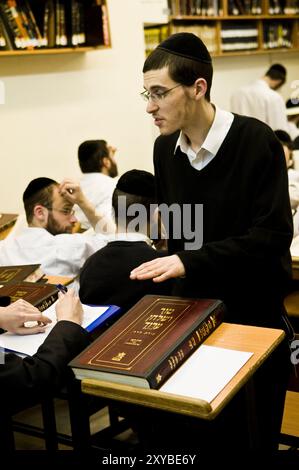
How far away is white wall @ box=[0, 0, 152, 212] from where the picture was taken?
4332mm

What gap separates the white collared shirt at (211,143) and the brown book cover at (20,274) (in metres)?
0.82

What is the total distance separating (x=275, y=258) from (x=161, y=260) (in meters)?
0.32

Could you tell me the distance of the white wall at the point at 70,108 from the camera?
4.33 m

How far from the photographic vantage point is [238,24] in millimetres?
7086

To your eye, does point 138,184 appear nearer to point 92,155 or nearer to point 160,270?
point 160,270

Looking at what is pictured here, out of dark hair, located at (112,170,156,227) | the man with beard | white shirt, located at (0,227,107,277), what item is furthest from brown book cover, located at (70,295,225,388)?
the man with beard

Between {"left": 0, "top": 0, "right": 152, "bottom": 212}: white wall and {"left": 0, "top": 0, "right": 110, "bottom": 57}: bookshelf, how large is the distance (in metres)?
0.23

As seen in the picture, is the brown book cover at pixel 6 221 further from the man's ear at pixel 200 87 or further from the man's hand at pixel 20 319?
the man's ear at pixel 200 87

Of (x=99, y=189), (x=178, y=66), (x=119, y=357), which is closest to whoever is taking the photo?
(x=119, y=357)

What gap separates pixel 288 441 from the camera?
1943 mm

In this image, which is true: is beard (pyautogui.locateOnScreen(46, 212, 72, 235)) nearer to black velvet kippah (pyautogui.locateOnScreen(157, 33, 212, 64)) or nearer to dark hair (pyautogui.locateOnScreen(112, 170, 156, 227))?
dark hair (pyautogui.locateOnScreen(112, 170, 156, 227))

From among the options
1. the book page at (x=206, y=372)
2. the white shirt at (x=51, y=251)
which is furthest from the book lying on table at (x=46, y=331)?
the white shirt at (x=51, y=251)

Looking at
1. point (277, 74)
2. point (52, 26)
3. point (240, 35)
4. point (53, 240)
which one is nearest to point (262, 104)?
point (277, 74)

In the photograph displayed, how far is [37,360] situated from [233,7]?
249 inches
